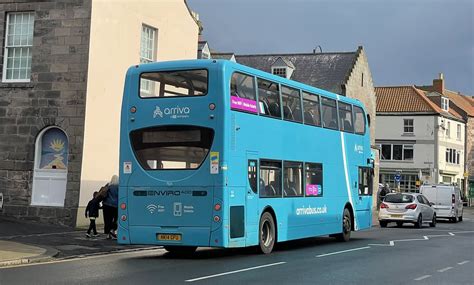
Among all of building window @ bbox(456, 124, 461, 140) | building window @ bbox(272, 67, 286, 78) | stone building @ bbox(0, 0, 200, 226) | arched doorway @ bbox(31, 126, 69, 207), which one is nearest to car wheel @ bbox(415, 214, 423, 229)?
stone building @ bbox(0, 0, 200, 226)

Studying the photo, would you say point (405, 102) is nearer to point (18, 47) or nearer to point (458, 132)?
point (458, 132)

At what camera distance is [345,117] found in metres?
18.8

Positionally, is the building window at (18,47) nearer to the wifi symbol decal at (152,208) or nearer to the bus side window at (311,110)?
the wifi symbol decal at (152,208)

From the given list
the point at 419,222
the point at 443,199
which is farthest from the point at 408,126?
the point at 419,222

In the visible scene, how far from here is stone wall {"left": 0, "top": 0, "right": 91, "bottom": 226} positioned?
64.6 feet

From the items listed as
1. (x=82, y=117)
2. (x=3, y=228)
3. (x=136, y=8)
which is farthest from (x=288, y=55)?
(x=3, y=228)

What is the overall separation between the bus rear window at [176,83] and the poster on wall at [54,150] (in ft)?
23.9

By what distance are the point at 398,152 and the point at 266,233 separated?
5290 centimetres

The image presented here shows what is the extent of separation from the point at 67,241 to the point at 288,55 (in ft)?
→ 124

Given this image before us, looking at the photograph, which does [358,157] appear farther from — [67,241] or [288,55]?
[288,55]

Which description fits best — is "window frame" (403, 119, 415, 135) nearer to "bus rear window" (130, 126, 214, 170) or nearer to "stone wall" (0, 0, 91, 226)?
"stone wall" (0, 0, 91, 226)

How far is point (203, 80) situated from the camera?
13094 millimetres

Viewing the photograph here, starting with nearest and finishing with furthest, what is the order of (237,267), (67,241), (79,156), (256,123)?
1. (237,267)
2. (256,123)
3. (67,241)
4. (79,156)

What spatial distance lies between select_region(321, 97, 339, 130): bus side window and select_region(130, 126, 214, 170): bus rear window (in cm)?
547
